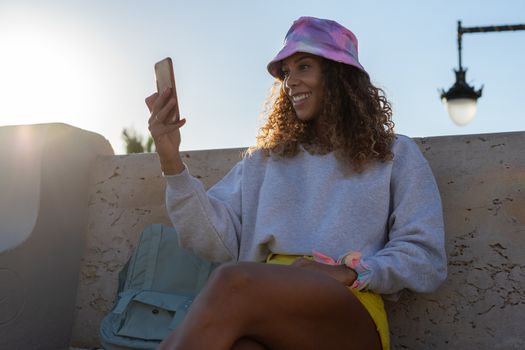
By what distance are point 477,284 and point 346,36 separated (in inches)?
41.7

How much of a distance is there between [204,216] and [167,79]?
0.51m

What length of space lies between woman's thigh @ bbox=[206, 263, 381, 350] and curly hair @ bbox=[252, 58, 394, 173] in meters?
0.70

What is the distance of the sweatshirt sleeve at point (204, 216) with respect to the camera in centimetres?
254

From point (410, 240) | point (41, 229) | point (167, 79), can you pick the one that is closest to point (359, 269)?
point (410, 240)

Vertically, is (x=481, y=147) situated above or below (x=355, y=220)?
above

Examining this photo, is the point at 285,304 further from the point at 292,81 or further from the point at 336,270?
the point at 292,81

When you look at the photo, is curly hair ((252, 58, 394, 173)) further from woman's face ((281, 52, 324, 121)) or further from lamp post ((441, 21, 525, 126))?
lamp post ((441, 21, 525, 126))

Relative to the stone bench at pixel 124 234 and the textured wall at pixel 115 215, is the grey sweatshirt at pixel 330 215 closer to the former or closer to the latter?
the stone bench at pixel 124 234

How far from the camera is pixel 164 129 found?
2467 millimetres

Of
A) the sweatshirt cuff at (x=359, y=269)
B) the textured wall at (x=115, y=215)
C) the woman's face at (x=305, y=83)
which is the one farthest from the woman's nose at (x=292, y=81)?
the sweatshirt cuff at (x=359, y=269)

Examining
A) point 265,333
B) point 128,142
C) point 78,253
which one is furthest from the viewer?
point 128,142

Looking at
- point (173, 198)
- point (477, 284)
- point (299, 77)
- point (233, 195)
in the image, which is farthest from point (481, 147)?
point (173, 198)

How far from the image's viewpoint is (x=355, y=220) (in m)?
2.46

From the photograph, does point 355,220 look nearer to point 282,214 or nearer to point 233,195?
point 282,214
